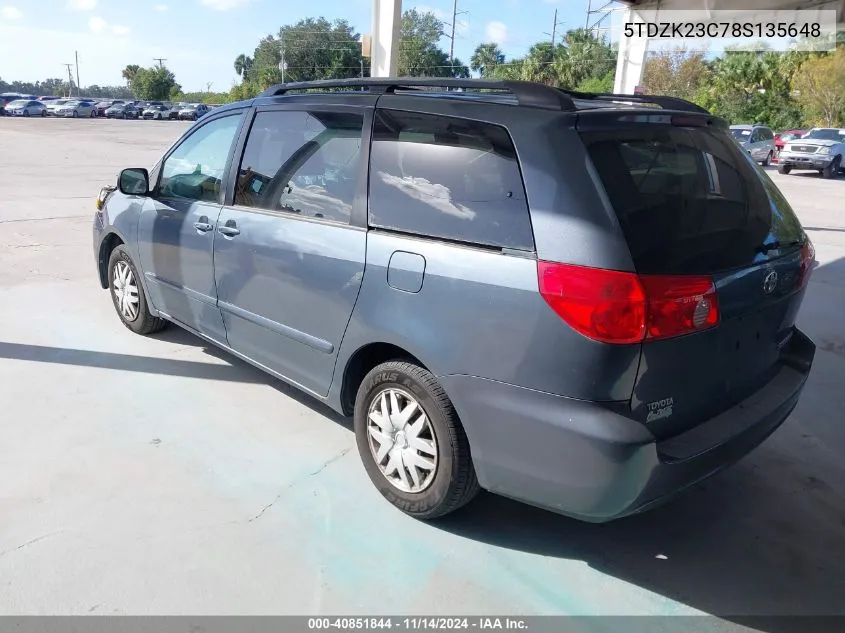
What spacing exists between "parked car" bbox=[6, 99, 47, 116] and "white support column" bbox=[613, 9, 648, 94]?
46145mm

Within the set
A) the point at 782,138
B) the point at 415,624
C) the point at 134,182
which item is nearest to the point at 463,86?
the point at 415,624

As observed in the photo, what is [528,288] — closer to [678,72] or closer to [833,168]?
[833,168]

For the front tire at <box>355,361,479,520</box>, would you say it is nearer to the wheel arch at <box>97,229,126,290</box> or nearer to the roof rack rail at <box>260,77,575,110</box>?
the roof rack rail at <box>260,77,575,110</box>

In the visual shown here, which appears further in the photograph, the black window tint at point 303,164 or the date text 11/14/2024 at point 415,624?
the black window tint at point 303,164

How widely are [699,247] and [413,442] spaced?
4.56 feet

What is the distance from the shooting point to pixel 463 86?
3.10m

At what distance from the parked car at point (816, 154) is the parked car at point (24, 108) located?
46545 mm

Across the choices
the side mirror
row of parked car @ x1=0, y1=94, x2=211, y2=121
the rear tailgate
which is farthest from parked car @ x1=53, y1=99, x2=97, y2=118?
the rear tailgate

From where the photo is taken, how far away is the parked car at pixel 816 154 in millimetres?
21844

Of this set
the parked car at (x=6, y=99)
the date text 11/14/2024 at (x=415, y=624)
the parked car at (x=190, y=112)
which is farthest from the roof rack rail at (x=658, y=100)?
the parked car at (x=190, y=112)

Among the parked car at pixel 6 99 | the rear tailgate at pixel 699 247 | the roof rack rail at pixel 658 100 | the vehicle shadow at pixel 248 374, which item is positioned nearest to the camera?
the rear tailgate at pixel 699 247

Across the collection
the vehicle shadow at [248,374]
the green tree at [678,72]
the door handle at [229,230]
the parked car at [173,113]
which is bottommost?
the vehicle shadow at [248,374]

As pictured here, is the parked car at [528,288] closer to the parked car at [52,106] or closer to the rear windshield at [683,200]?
the rear windshield at [683,200]

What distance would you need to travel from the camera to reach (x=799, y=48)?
37062mm
